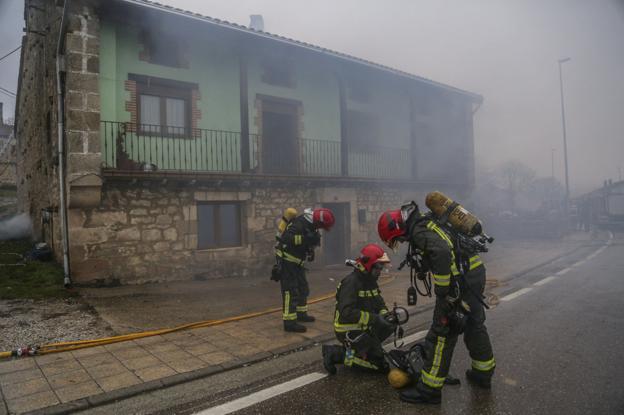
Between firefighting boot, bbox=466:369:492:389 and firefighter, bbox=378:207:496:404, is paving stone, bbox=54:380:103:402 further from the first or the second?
firefighting boot, bbox=466:369:492:389

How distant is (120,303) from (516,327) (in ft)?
19.0

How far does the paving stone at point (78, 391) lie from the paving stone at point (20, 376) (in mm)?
461

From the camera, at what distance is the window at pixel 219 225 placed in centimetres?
939

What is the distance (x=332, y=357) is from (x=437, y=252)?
55.1 inches

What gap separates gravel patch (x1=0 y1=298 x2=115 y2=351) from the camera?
191 inches

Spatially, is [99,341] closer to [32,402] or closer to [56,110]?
[32,402]

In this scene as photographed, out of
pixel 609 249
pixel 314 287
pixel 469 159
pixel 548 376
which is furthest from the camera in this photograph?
pixel 469 159

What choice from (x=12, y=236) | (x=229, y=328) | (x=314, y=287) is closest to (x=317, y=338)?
(x=229, y=328)

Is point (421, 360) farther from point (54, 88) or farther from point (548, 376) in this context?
point (54, 88)

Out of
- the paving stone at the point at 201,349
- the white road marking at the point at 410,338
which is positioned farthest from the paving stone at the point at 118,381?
the white road marking at the point at 410,338

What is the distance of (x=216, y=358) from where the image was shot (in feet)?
13.9

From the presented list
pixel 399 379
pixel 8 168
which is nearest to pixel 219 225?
pixel 399 379

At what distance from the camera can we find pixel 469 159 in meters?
16.4

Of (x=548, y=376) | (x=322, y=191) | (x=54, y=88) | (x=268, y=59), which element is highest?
(x=268, y=59)
